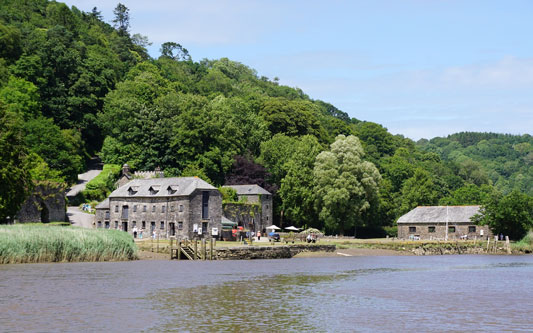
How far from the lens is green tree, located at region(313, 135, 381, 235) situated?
3679 inches

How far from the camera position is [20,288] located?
36.1 m

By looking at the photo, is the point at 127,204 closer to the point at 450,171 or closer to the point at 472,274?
the point at 472,274

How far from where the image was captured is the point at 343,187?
307 ft

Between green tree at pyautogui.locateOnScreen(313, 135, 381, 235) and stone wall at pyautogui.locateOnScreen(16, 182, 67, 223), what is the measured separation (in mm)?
34498

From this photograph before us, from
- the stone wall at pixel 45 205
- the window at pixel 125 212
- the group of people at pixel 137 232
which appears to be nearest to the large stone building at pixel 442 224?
the group of people at pixel 137 232

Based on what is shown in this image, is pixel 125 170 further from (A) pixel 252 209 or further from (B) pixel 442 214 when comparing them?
(B) pixel 442 214

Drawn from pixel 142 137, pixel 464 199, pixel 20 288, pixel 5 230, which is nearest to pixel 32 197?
pixel 5 230

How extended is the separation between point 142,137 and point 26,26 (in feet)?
123

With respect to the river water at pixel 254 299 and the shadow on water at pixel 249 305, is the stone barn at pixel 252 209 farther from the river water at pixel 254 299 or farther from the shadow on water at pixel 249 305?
the shadow on water at pixel 249 305

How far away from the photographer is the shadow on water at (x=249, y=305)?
26269 millimetres

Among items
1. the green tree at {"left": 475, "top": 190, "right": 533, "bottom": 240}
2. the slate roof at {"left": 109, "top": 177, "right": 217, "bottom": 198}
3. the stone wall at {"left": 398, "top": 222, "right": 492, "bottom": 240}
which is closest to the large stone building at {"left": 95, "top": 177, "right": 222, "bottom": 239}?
the slate roof at {"left": 109, "top": 177, "right": 217, "bottom": 198}

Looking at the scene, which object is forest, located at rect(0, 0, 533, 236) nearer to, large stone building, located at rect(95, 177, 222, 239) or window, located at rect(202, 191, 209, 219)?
large stone building, located at rect(95, 177, 222, 239)

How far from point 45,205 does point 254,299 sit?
5083cm

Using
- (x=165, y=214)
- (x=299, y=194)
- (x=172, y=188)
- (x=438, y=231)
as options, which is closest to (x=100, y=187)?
(x=165, y=214)
